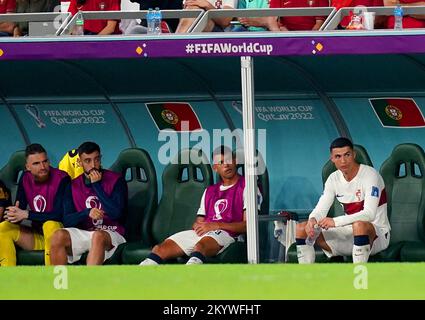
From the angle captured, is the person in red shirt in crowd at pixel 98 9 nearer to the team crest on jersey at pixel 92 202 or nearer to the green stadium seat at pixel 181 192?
the green stadium seat at pixel 181 192

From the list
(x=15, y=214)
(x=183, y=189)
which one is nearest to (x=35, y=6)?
(x=15, y=214)

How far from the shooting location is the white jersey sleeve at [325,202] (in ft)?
44.4

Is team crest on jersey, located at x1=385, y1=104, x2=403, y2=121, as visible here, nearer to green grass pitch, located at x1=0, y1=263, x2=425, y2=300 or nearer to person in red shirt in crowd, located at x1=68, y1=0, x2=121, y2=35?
green grass pitch, located at x1=0, y1=263, x2=425, y2=300

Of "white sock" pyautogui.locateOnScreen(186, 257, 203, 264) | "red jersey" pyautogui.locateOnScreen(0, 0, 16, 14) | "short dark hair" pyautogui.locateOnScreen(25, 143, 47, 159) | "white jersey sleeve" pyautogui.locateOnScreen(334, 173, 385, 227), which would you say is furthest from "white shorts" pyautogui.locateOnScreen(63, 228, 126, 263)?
"red jersey" pyautogui.locateOnScreen(0, 0, 16, 14)

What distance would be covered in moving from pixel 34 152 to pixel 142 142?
132 centimetres

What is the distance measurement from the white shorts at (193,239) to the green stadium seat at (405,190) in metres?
1.49

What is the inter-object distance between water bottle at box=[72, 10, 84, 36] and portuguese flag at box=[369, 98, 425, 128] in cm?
280

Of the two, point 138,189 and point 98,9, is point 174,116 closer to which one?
point 138,189

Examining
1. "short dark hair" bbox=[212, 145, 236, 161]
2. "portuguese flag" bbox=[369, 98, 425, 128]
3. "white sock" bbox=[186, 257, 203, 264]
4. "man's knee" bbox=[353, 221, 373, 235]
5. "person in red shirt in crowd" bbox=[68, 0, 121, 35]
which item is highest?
"person in red shirt in crowd" bbox=[68, 0, 121, 35]

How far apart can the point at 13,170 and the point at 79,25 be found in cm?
194

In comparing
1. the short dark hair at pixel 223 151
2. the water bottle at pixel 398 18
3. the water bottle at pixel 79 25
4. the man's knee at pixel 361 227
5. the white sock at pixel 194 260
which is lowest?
the white sock at pixel 194 260

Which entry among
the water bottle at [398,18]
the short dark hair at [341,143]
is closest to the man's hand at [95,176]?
the short dark hair at [341,143]

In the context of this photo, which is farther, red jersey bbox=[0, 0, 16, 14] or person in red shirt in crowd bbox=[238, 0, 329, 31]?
red jersey bbox=[0, 0, 16, 14]

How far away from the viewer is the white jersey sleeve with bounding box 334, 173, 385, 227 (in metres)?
13.3
